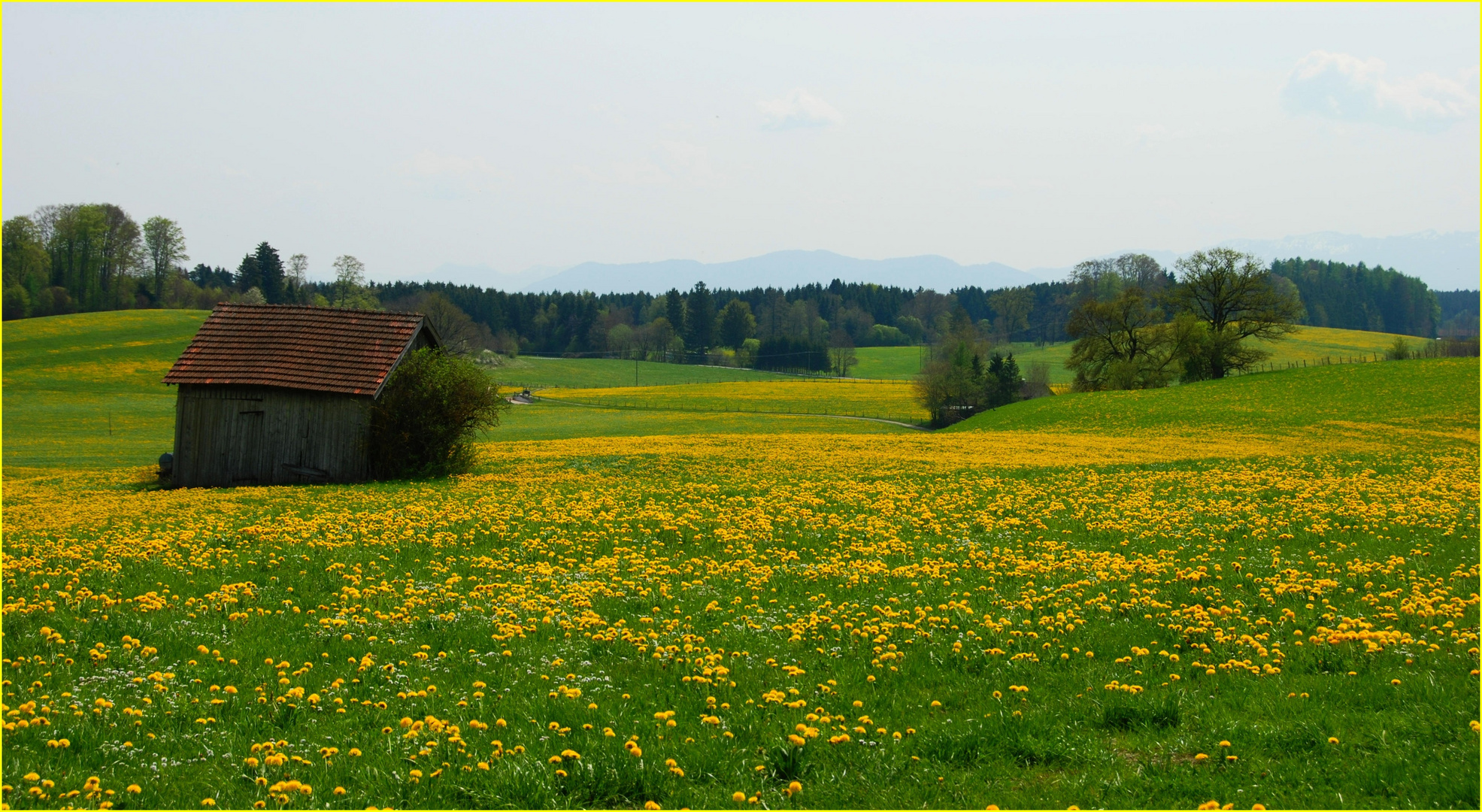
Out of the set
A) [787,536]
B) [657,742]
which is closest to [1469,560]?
[787,536]

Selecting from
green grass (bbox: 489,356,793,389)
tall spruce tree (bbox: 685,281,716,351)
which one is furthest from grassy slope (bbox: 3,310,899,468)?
tall spruce tree (bbox: 685,281,716,351)

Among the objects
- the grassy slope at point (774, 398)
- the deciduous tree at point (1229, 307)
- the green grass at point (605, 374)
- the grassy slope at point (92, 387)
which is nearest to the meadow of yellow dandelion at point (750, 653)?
the grassy slope at point (92, 387)

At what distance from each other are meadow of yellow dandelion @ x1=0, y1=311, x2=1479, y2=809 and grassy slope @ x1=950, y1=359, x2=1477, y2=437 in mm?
33598

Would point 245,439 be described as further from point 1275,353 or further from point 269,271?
point 1275,353

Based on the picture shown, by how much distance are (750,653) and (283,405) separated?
27341 mm

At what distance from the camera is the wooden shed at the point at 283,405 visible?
3119 cm

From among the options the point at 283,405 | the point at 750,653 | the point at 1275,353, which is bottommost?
the point at 750,653

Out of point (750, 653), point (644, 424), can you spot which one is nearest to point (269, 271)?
point (644, 424)

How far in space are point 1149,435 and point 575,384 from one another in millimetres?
91754

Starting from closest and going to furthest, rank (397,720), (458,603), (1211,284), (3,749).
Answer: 1. (3,749)
2. (397,720)
3. (458,603)
4. (1211,284)

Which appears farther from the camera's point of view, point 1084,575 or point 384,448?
point 384,448

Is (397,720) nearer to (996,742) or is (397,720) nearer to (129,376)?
(996,742)

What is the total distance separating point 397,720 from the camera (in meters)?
7.70

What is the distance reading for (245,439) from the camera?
104 feet
